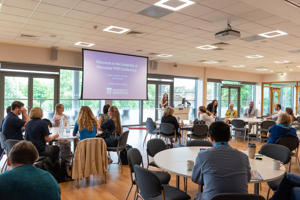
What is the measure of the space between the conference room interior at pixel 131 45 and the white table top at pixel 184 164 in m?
0.92

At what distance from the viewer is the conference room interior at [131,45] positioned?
14.0ft

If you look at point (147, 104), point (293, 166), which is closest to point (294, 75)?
point (147, 104)

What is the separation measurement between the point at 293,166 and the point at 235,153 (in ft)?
14.3

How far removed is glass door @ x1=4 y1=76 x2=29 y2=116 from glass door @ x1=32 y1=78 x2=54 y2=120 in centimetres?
28

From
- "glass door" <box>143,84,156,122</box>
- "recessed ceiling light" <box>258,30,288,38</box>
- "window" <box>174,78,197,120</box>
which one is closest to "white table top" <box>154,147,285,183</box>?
"recessed ceiling light" <box>258,30,288,38</box>

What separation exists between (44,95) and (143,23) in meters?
5.11

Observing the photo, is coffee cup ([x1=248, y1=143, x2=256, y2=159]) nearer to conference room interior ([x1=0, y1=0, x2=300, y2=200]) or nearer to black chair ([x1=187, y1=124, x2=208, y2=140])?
conference room interior ([x1=0, y1=0, x2=300, y2=200])

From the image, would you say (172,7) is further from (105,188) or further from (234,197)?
(234,197)

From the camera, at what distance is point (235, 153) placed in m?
2.04

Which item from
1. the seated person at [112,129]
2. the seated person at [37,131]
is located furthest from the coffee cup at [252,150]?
the seated person at [37,131]

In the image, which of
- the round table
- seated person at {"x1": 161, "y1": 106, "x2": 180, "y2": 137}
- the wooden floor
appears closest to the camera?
the round table

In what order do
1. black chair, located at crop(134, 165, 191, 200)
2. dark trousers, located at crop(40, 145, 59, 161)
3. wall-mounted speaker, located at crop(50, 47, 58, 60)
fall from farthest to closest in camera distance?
wall-mounted speaker, located at crop(50, 47, 58, 60), dark trousers, located at crop(40, 145, 59, 161), black chair, located at crop(134, 165, 191, 200)

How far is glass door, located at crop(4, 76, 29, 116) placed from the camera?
7.99 metres

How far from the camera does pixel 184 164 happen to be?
279cm
